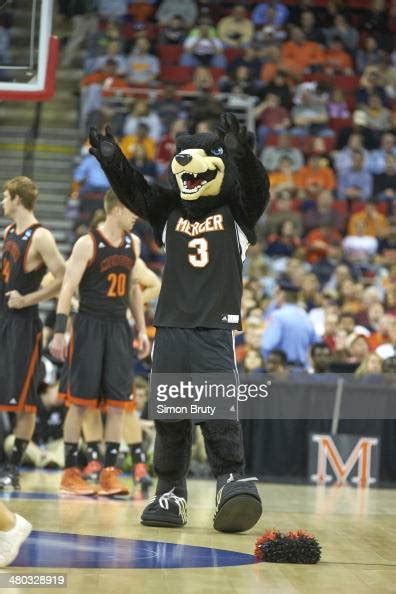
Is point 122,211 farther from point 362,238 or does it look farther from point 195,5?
point 195,5

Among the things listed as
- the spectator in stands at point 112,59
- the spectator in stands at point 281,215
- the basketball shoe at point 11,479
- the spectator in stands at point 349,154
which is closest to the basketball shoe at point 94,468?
the basketball shoe at point 11,479

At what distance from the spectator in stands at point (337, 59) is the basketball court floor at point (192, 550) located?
11.7 meters

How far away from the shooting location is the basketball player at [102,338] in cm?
882

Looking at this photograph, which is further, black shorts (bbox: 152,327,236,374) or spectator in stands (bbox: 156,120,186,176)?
spectator in stands (bbox: 156,120,186,176)

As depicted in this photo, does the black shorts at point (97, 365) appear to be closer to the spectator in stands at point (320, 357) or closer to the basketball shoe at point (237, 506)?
the basketball shoe at point (237, 506)

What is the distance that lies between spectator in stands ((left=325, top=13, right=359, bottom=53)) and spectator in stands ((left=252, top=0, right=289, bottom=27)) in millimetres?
749

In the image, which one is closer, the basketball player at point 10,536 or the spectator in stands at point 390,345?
the basketball player at point 10,536

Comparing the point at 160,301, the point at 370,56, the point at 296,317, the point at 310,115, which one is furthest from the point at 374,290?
the point at 160,301

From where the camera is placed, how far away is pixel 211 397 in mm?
6922

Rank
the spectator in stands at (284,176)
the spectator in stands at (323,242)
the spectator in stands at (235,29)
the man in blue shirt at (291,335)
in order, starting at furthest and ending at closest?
1. the spectator in stands at (235,29)
2. the spectator in stands at (284,176)
3. the spectator in stands at (323,242)
4. the man in blue shirt at (291,335)

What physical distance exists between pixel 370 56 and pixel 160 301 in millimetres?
13517

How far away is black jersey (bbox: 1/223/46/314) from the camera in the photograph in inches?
351

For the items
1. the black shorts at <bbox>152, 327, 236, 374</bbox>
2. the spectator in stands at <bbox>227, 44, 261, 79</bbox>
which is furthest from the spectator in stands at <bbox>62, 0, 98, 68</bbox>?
the black shorts at <bbox>152, 327, 236, 374</bbox>

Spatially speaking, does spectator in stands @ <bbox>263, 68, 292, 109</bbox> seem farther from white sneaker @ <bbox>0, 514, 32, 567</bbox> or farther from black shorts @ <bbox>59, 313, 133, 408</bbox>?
white sneaker @ <bbox>0, 514, 32, 567</bbox>
